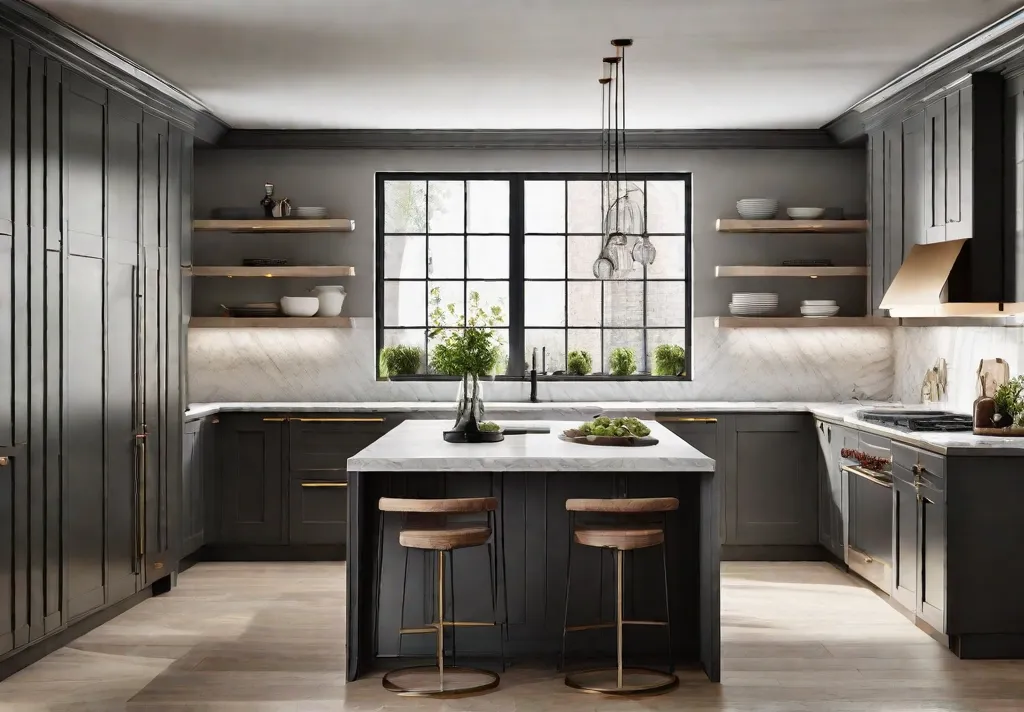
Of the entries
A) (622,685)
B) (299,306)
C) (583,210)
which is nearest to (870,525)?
(622,685)

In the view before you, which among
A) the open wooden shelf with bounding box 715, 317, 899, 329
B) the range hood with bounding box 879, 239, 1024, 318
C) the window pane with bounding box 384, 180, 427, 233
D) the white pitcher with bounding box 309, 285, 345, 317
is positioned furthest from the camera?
the window pane with bounding box 384, 180, 427, 233

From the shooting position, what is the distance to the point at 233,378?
712 centimetres

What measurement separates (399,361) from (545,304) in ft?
3.72

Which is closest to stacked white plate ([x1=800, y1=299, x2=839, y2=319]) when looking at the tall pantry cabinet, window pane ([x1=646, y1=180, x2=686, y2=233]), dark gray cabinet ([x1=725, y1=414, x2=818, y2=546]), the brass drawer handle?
dark gray cabinet ([x1=725, y1=414, x2=818, y2=546])

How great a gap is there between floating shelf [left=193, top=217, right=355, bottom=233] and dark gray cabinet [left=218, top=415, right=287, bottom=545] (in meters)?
1.32

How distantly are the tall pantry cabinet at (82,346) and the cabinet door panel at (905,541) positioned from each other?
387 centimetres

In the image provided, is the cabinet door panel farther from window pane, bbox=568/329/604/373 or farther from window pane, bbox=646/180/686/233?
window pane, bbox=646/180/686/233

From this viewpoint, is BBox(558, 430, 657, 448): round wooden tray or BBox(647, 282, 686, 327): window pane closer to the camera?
BBox(558, 430, 657, 448): round wooden tray

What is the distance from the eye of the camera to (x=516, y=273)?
7137mm

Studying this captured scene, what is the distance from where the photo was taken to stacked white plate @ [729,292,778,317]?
6.83 metres

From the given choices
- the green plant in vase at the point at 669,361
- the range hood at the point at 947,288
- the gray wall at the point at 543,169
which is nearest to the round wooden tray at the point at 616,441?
the range hood at the point at 947,288

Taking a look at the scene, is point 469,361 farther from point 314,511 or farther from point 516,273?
point 516,273

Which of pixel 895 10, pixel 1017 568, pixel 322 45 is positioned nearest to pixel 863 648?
pixel 1017 568

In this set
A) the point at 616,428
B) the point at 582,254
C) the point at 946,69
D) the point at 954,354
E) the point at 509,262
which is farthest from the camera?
the point at 582,254
